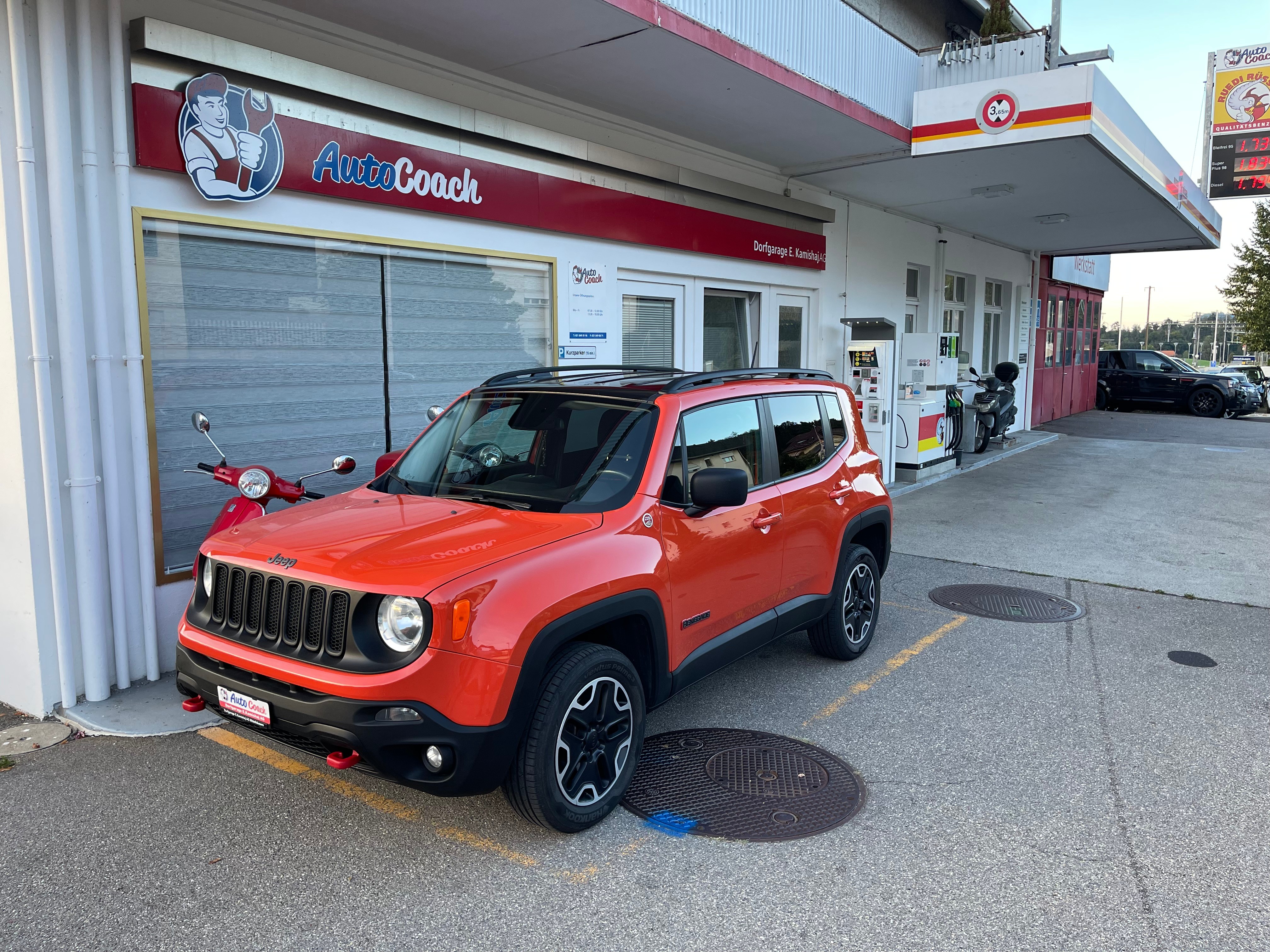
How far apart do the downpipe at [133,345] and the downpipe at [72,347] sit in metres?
0.25

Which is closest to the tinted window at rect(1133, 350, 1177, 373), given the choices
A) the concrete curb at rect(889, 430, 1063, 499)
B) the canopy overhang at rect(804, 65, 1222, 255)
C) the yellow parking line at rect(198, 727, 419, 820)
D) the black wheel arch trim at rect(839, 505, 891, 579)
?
the concrete curb at rect(889, 430, 1063, 499)

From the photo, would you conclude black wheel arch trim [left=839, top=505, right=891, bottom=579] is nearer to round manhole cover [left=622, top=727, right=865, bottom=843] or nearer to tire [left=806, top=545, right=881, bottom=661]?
tire [left=806, top=545, right=881, bottom=661]

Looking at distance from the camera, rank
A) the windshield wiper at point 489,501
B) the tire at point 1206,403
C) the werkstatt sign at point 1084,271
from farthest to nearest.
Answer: the tire at point 1206,403, the werkstatt sign at point 1084,271, the windshield wiper at point 489,501

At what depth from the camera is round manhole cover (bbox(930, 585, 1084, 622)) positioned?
21.5 feet

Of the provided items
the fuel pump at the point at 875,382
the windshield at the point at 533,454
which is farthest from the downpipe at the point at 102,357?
the fuel pump at the point at 875,382

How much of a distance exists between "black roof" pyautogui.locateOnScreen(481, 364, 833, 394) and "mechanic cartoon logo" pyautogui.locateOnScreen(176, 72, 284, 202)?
7.06 feet

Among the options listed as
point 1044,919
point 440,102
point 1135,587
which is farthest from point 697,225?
point 1044,919

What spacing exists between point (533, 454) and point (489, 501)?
393 millimetres

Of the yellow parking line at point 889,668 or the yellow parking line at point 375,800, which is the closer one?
the yellow parking line at point 375,800

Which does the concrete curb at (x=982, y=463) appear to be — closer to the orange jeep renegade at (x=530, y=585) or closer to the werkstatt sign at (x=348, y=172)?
the werkstatt sign at (x=348, y=172)

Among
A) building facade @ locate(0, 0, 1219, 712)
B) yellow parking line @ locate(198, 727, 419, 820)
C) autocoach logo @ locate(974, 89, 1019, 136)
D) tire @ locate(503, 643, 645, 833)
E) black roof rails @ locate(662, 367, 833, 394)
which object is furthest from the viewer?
autocoach logo @ locate(974, 89, 1019, 136)

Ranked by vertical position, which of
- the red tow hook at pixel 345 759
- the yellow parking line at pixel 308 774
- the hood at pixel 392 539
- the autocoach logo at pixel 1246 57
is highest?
the autocoach logo at pixel 1246 57

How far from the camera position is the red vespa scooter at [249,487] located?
4871mm

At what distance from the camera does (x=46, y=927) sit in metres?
3.00
